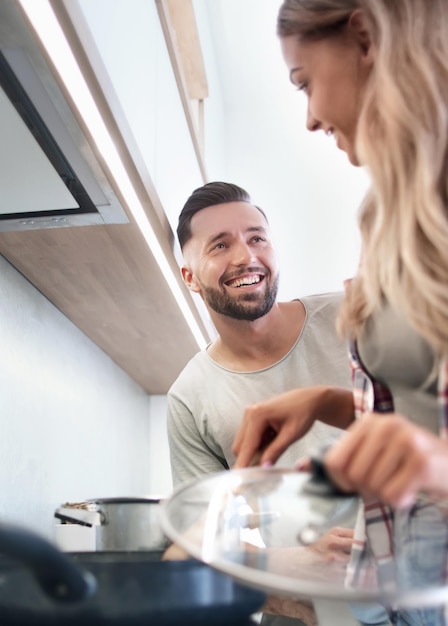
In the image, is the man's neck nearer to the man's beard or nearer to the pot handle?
the man's beard

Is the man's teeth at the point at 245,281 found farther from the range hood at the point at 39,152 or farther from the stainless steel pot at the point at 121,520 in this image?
the stainless steel pot at the point at 121,520

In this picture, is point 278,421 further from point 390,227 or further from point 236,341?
point 236,341

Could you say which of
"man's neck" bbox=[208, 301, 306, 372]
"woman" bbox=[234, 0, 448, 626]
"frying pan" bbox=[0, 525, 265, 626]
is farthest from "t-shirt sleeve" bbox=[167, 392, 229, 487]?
"frying pan" bbox=[0, 525, 265, 626]

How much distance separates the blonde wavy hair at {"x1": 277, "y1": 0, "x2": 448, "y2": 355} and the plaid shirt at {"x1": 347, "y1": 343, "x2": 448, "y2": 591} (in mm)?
40

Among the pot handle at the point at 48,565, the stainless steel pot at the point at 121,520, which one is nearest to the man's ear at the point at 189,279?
the stainless steel pot at the point at 121,520

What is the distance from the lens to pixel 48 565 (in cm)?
29

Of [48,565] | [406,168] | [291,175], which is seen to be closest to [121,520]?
[48,565]

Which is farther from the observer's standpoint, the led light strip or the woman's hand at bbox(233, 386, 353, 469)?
the led light strip

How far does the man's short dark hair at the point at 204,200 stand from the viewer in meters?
1.24

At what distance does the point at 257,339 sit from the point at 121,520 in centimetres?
59

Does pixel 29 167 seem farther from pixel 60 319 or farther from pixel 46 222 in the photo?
pixel 60 319

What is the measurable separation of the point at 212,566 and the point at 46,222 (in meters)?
0.81

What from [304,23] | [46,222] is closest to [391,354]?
[304,23]

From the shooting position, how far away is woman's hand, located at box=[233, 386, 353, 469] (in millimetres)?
484
